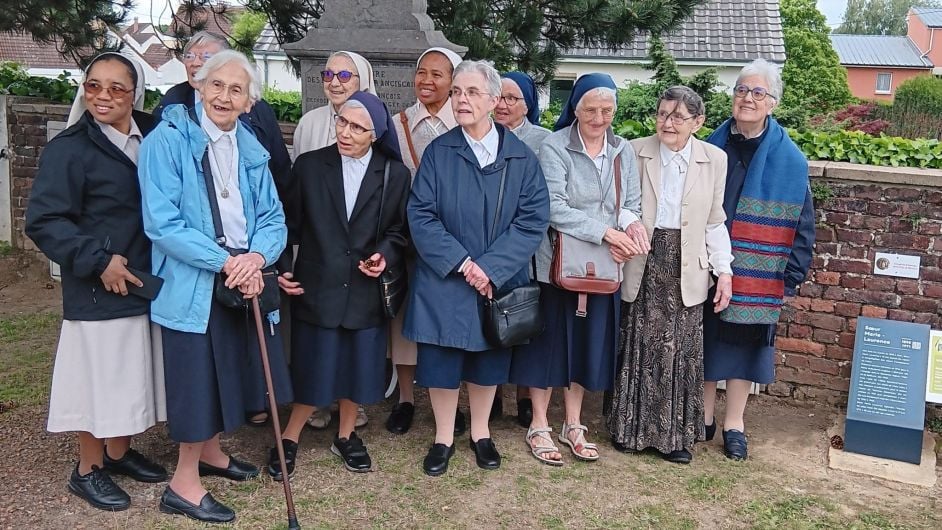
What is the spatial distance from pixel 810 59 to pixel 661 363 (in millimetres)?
28991

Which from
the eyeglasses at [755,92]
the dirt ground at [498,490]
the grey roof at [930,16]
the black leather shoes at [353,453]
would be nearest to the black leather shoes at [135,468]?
the dirt ground at [498,490]

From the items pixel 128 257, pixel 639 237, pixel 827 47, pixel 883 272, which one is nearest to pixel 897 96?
pixel 827 47

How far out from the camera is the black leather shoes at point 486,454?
3828 millimetres

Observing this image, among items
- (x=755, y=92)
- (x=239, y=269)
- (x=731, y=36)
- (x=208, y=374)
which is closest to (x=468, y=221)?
(x=239, y=269)

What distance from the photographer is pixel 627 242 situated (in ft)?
11.8

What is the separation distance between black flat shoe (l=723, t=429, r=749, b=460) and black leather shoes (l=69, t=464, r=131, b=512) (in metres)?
2.81

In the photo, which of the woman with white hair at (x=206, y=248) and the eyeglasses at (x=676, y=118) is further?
the eyeglasses at (x=676, y=118)

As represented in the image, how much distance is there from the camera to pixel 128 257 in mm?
3125

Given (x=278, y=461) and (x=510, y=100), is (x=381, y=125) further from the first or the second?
(x=278, y=461)

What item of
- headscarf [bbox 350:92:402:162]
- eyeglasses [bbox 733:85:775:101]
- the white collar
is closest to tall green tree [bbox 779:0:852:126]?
eyeglasses [bbox 733:85:775:101]

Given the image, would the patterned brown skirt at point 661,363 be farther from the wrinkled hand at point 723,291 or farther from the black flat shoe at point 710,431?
the black flat shoe at point 710,431

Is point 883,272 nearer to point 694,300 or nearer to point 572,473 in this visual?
point 694,300

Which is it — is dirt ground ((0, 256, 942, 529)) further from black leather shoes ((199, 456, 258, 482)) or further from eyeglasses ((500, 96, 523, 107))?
eyeglasses ((500, 96, 523, 107))

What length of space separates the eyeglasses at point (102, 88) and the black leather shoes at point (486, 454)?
7.15ft
